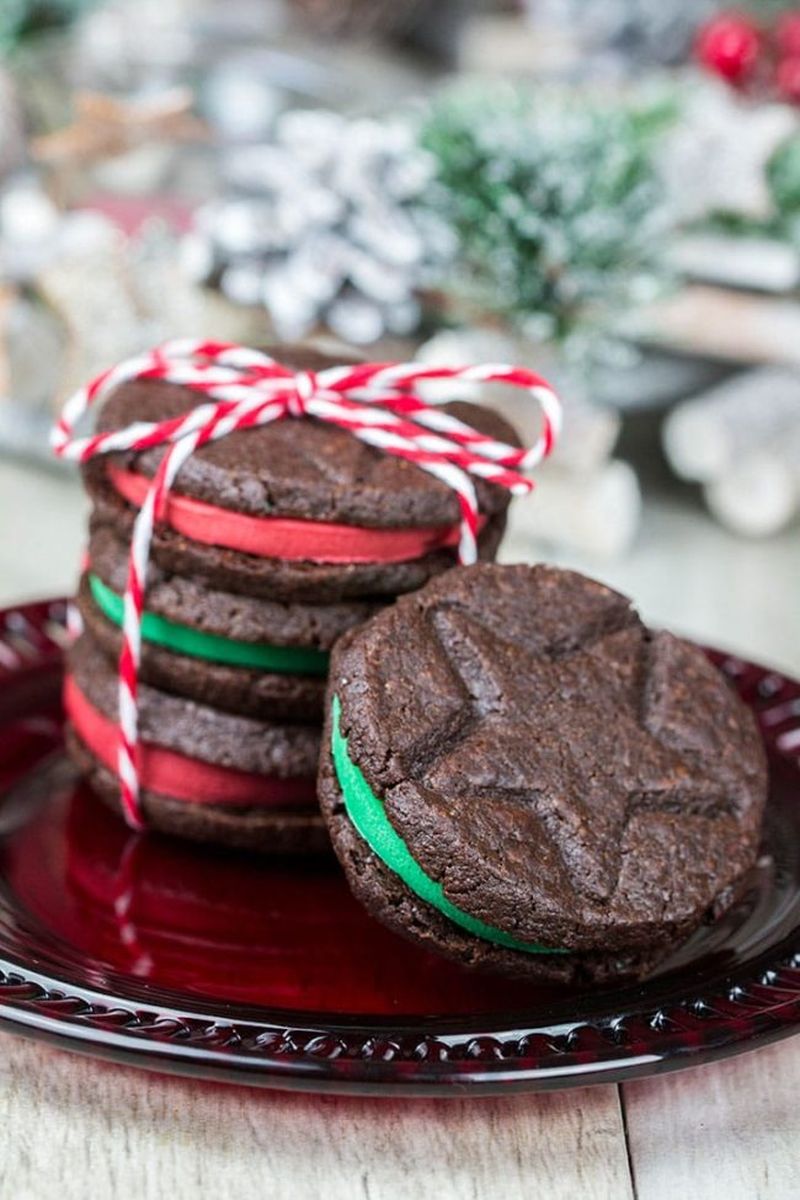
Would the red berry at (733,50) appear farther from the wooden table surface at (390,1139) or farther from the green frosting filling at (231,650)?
the wooden table surface at (390,1139)

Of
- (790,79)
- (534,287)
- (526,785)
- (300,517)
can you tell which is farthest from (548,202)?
(526,785)

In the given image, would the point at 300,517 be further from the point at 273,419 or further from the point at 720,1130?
the point at 720,1130

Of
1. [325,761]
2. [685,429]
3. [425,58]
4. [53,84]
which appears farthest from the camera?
[425,58]

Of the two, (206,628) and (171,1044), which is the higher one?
(206,628)

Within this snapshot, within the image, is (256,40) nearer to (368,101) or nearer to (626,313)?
(368,101)

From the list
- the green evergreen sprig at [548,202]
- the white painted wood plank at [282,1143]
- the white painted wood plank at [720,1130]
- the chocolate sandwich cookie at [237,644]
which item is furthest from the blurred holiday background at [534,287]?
the white painted wood plank at [282,1143]

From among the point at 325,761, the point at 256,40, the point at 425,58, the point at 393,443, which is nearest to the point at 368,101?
the point at 256,40

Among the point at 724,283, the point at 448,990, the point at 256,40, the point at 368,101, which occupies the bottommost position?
the point at 448,990
